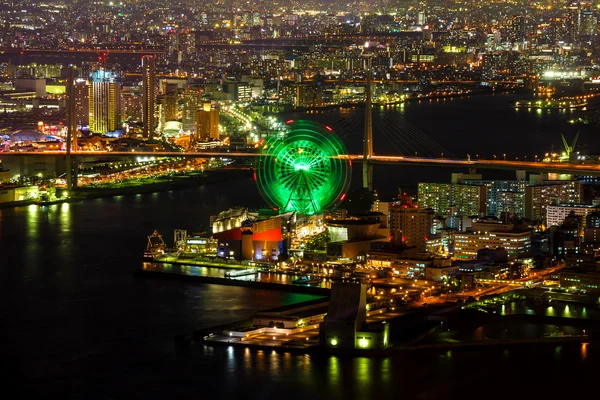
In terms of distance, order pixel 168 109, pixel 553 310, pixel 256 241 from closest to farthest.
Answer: pixel 553 310 → pixel 256 241 → pixel 168 109

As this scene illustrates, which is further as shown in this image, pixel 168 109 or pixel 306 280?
pixel 168 109

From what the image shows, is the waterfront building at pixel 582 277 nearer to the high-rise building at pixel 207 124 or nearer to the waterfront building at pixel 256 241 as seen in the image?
the waterfront building at pixel 256 241

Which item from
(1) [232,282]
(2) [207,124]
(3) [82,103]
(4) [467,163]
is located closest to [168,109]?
(3) [82,103]

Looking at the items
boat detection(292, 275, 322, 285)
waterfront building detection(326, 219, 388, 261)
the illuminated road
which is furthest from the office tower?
boat detection(292, 275, 322, 285)

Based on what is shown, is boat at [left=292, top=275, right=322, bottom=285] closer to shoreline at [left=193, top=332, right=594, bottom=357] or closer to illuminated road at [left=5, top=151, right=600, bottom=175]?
shoreline at [left=193, top=332, right=594, bottom=357]

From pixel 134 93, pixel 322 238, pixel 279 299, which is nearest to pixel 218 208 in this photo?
pixel 322 238

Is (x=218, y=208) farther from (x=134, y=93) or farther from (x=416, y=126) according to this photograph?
(x=134, y=93)

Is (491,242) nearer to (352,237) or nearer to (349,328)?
(352,237)

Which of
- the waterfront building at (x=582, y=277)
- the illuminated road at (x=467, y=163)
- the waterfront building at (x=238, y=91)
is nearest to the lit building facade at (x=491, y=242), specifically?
the waterfront building at (x=582, y=277)
